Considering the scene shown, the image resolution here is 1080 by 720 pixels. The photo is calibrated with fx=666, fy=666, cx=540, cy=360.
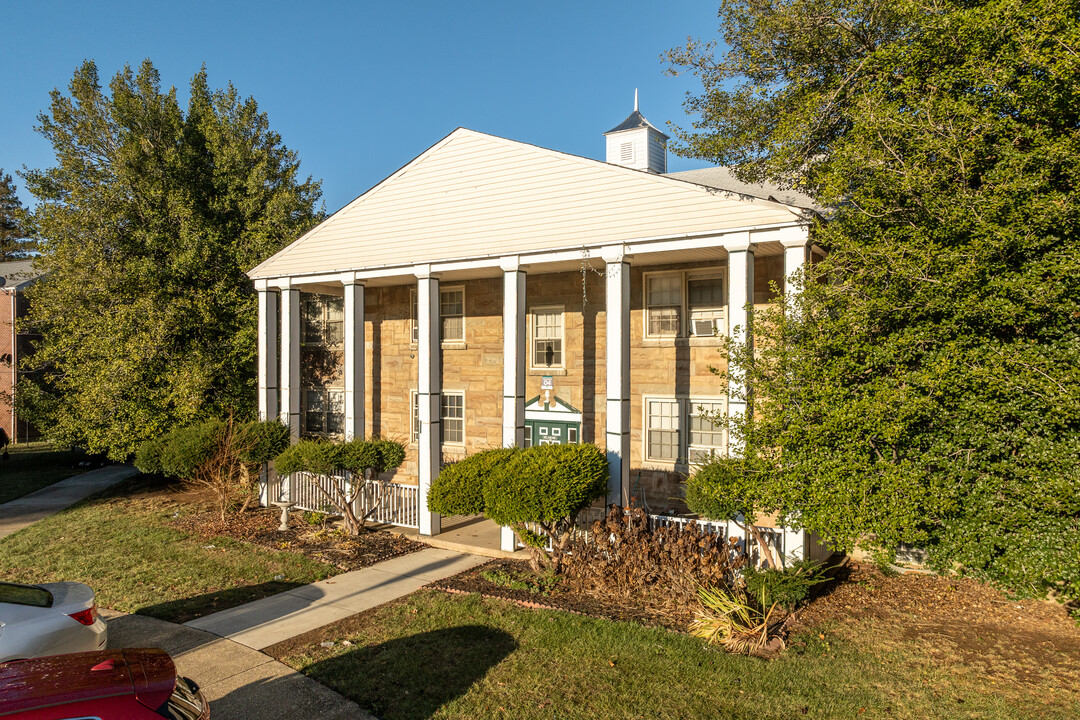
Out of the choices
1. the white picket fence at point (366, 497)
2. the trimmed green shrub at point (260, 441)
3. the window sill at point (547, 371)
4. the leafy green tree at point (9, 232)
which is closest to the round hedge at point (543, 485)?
the white picket fence at point (366, 497)

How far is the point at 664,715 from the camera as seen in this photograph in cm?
633

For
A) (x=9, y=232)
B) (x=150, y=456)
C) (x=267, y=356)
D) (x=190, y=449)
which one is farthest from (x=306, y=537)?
(x=9, y=232)

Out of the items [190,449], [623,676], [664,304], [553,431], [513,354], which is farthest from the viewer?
[190,449]

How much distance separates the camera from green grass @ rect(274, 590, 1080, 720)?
6.48 metres

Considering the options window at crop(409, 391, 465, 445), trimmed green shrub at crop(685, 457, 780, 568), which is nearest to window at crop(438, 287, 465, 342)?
window at crop(409, 391, 465, 445)

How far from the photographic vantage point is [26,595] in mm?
7016

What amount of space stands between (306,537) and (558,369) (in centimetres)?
659

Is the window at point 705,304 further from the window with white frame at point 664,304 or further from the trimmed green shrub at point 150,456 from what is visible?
the trimmed green shrub at point 150,456

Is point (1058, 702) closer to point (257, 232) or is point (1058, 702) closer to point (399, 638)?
point (399, 638)

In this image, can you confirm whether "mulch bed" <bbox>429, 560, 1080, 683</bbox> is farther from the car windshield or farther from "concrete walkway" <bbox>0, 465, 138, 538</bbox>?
"concrete walkway" <bbox>0, 465, 138, 538</bbox>

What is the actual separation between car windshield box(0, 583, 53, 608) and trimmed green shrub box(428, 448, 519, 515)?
Result: 213 inches

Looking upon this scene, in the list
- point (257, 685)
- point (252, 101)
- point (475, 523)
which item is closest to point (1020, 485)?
point (257, 685)

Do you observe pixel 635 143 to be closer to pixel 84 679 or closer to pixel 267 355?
pixel 267 355

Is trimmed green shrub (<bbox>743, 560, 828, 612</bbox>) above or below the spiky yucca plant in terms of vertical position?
above
